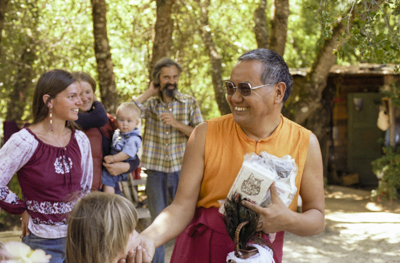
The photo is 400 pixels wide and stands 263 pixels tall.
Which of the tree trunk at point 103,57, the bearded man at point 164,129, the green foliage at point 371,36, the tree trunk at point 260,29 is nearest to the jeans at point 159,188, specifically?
the bearded man at point 164,129

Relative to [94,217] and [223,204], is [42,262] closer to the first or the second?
[94,217]

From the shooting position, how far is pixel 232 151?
7.57 ft

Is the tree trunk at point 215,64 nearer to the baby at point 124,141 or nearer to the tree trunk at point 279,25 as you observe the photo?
the tree trunk at point 279,25

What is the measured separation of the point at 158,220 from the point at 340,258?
14.4 feet

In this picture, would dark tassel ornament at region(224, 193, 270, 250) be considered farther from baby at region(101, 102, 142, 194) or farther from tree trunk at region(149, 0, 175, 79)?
tree trunk at region(149, 0, 175, 79)

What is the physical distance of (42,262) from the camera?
136cm

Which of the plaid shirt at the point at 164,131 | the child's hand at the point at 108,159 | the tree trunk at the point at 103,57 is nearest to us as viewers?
the child's hand at the point at 108,159

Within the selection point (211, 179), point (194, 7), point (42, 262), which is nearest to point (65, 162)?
point (211, 179)

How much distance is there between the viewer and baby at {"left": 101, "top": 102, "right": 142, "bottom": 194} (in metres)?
3.82

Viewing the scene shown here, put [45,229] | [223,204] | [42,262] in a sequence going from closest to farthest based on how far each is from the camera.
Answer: [42,262] < [223,204] < [45,229]

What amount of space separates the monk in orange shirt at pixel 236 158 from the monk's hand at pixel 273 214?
16cm

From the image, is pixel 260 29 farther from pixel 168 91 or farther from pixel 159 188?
pixel 159 188

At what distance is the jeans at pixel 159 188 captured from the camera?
4.92 m

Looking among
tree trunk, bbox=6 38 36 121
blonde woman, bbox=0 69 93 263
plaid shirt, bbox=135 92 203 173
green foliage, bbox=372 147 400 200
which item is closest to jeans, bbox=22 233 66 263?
blonde woman, bbox=0 69 93 263
